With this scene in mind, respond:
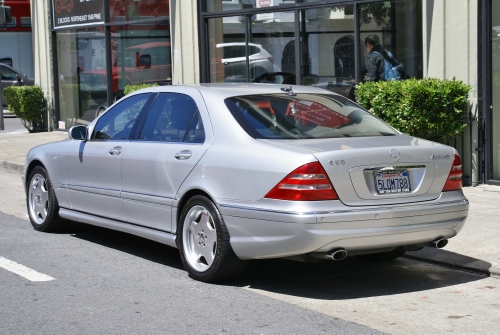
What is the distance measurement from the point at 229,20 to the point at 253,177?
947cm

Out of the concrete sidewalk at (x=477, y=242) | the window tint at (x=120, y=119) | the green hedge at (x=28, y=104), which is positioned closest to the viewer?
the concrete sidewalk at (x=477, y=242)

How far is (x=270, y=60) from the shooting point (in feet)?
47.1

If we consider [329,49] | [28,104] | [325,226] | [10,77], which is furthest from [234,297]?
[10,77]

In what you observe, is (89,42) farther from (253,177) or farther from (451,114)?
(253,177)

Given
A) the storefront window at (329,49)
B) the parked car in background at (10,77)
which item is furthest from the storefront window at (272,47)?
the parked car in background at (10,77)

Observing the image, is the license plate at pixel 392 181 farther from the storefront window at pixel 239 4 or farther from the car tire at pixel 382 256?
the storefront window at pixel 239 4

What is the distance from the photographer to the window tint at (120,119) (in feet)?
24.3

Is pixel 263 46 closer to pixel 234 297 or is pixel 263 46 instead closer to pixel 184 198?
pixel 184 198

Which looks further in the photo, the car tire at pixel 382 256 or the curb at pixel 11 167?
the curb at pixel 11 167

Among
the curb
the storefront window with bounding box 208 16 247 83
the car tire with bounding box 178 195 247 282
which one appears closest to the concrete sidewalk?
the car tire with bounding box 178 195 247 282

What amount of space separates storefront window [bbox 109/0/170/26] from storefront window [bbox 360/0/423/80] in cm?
526

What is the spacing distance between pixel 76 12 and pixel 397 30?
30.8 feet

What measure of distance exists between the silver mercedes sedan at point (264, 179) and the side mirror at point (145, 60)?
9.62 metres

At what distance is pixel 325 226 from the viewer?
5637 millimetres
